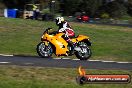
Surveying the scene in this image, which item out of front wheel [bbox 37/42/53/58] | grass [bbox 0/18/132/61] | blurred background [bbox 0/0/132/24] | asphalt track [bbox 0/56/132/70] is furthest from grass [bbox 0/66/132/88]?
blurred background [bbox 0/0/132/24]

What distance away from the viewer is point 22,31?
33.3m

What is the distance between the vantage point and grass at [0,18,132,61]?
23.4 metres

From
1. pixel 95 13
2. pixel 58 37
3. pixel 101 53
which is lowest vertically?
pixel 95 13

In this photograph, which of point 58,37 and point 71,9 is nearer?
→ point 58,37

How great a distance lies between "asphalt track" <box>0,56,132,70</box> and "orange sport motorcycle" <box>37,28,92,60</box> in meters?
0.55

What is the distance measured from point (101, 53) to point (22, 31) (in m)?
10.7

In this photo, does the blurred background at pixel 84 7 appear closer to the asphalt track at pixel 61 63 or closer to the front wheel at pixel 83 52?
the front wheel at pixel 83 52

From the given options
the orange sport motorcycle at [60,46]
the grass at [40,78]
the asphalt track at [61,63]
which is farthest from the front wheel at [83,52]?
the grass at [40,78]

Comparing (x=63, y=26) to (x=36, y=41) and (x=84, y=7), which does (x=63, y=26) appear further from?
(x=84, y=7)

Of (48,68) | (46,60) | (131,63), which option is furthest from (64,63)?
(131,63)

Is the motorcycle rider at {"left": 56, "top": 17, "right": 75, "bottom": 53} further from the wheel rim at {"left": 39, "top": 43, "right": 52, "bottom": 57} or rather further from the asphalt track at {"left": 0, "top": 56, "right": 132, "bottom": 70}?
the asphalt track at {"left": 0, "top": 56, "right": 132, "bottom": 70}

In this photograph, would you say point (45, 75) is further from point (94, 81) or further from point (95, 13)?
point (95, 13)

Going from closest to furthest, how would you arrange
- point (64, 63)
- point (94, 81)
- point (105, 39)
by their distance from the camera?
point (94, 81)
point (64, 63)
point (105, 39)

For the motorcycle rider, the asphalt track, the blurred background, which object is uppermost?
the motorcycle rider
